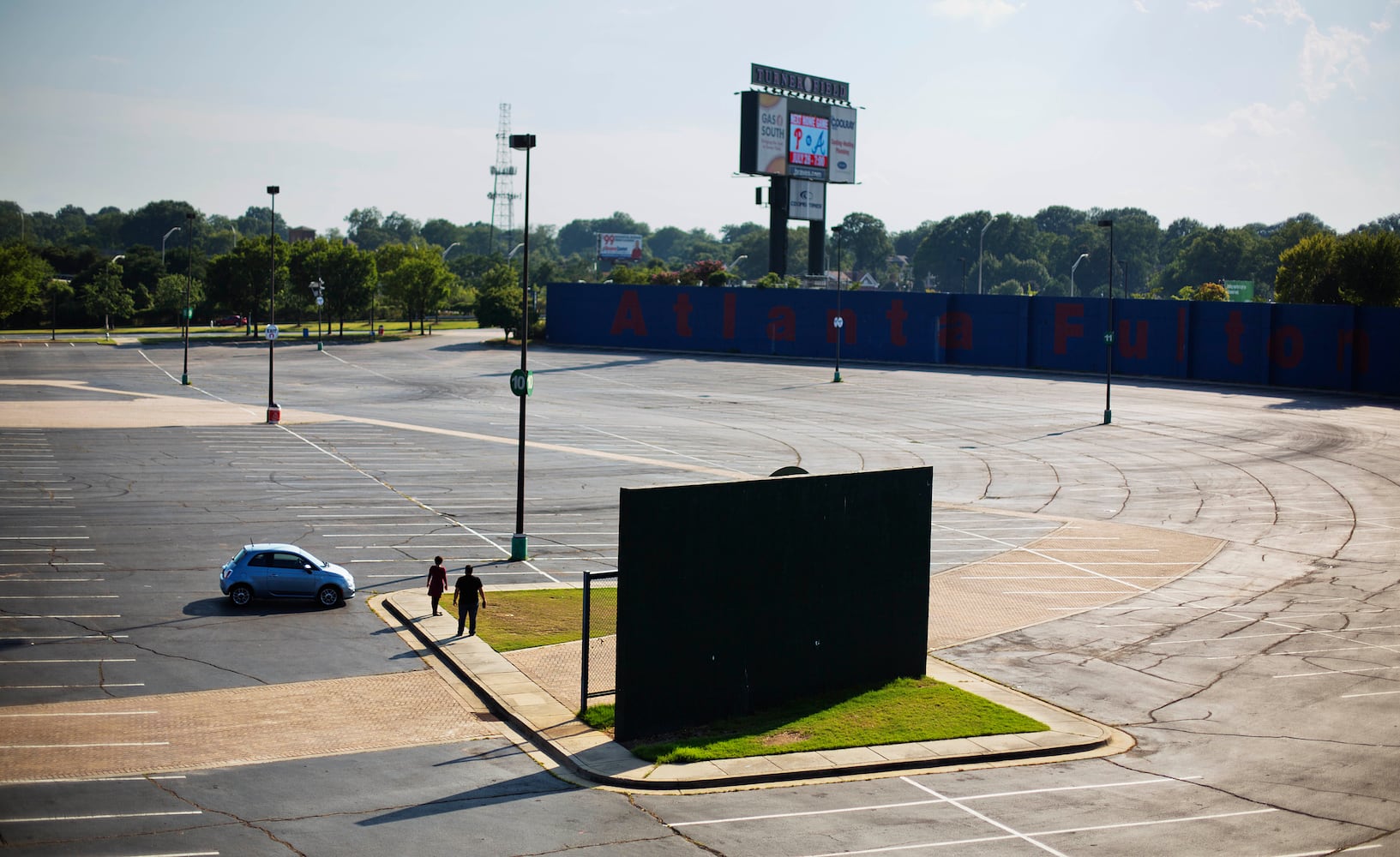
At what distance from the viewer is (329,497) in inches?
1624

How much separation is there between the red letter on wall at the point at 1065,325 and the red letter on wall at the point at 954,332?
760 cm

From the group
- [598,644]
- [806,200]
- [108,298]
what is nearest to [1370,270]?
[806,200]

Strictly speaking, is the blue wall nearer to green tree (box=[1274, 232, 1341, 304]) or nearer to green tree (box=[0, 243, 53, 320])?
green tree (box=[1274, 232, 1341, 304])

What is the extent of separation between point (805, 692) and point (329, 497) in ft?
79.3

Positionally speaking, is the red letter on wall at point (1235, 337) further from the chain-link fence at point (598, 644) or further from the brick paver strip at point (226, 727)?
the brick paver strip at point (226, 727)

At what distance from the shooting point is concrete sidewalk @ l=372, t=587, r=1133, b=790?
18.9 metres

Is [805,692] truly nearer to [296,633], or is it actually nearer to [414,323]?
[296,633]

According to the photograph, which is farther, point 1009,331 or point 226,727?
point 1009,331

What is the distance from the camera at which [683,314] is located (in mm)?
109688

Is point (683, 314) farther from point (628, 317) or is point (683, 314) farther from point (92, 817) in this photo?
point (92, 817)

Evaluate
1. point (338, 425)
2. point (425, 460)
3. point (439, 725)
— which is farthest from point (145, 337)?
point (439, 725)

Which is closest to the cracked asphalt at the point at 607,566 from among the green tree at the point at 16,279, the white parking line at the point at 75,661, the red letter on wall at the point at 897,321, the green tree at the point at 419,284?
the white parking line at the point at 75,661

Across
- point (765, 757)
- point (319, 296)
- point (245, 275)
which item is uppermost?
point (245, 275)

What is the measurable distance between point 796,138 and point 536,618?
90296mm
